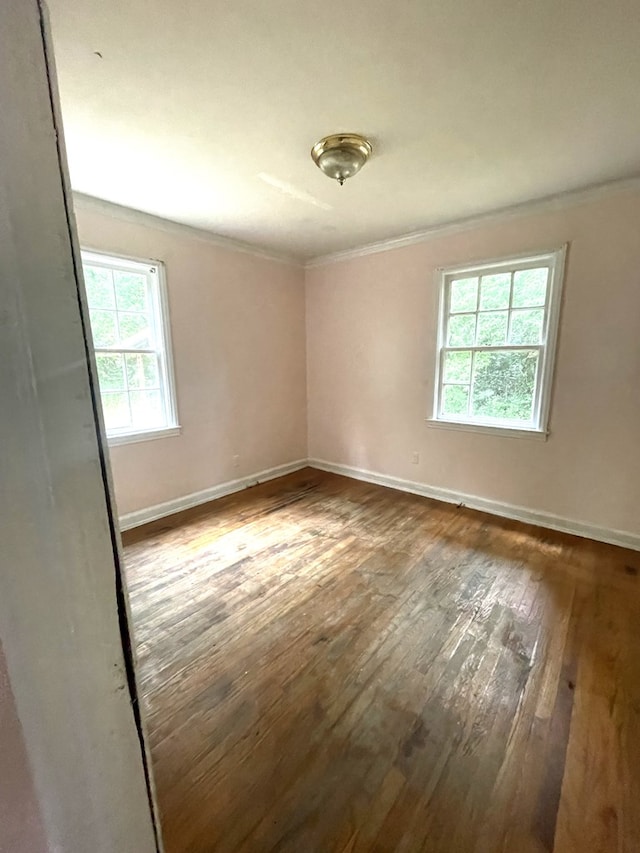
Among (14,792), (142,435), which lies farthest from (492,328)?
(14,792)

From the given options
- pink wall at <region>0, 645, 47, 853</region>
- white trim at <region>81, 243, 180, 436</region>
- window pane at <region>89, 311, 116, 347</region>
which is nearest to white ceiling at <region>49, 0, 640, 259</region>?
white trim at <region>81, 243, 180, 436</region>

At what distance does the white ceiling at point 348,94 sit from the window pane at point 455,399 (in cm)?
153

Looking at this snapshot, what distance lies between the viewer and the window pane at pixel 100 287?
2791 mm

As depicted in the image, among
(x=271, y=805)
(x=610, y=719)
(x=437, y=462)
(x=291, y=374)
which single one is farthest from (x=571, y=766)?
(x=291, y=374)

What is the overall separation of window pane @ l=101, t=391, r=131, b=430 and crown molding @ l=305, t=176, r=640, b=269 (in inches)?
102

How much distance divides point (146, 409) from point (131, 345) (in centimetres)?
55

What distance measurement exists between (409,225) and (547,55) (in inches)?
73.1

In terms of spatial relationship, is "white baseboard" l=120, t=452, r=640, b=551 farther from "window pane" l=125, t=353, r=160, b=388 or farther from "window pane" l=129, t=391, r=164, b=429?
"window pane" l=125, t=353, r=160, b=388

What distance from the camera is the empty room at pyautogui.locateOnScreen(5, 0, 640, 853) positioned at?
1.64ft

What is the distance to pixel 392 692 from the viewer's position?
1577 mm

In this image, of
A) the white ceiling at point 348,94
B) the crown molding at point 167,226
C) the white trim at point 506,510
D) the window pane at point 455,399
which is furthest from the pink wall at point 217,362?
the window pane at point 455,399

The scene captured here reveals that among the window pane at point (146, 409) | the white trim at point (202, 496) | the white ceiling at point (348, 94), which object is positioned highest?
the white ceiling at point (348, 94)

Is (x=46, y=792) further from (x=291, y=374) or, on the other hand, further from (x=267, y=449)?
(x=291, y=374)

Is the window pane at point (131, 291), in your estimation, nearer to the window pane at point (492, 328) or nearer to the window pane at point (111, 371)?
the window pane at point (111, 371)
